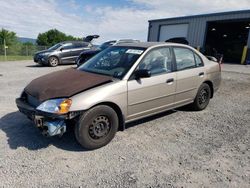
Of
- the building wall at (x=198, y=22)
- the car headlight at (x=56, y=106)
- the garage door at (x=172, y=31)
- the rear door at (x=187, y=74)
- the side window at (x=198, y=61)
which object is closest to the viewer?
the car headlight at (x=56, y=106)

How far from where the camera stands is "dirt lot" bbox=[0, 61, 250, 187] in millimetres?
2849

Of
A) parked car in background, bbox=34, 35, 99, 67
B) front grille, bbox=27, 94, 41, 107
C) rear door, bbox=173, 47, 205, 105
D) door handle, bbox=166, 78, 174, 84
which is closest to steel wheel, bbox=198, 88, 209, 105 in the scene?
rear door, bbox=173, 47, 205, 105

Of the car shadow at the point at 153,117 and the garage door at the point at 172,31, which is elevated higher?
the garage door at the point at 172,31

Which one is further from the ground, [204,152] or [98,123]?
[98,123]

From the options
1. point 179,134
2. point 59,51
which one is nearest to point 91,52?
point 59,51

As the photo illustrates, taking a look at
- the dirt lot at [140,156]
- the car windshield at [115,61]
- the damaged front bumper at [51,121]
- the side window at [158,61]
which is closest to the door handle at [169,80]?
the side window at [158,61]

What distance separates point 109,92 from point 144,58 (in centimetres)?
104

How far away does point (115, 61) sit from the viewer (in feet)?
14.4

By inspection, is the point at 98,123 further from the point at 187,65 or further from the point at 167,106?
the point at 187,65

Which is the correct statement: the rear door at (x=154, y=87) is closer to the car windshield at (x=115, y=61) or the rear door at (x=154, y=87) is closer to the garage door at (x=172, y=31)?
the car windshield at (x=115, y=61)

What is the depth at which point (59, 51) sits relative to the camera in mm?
13961

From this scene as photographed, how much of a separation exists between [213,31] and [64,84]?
25.2m

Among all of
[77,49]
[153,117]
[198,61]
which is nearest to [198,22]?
[77,49]

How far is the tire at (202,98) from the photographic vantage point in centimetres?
536
